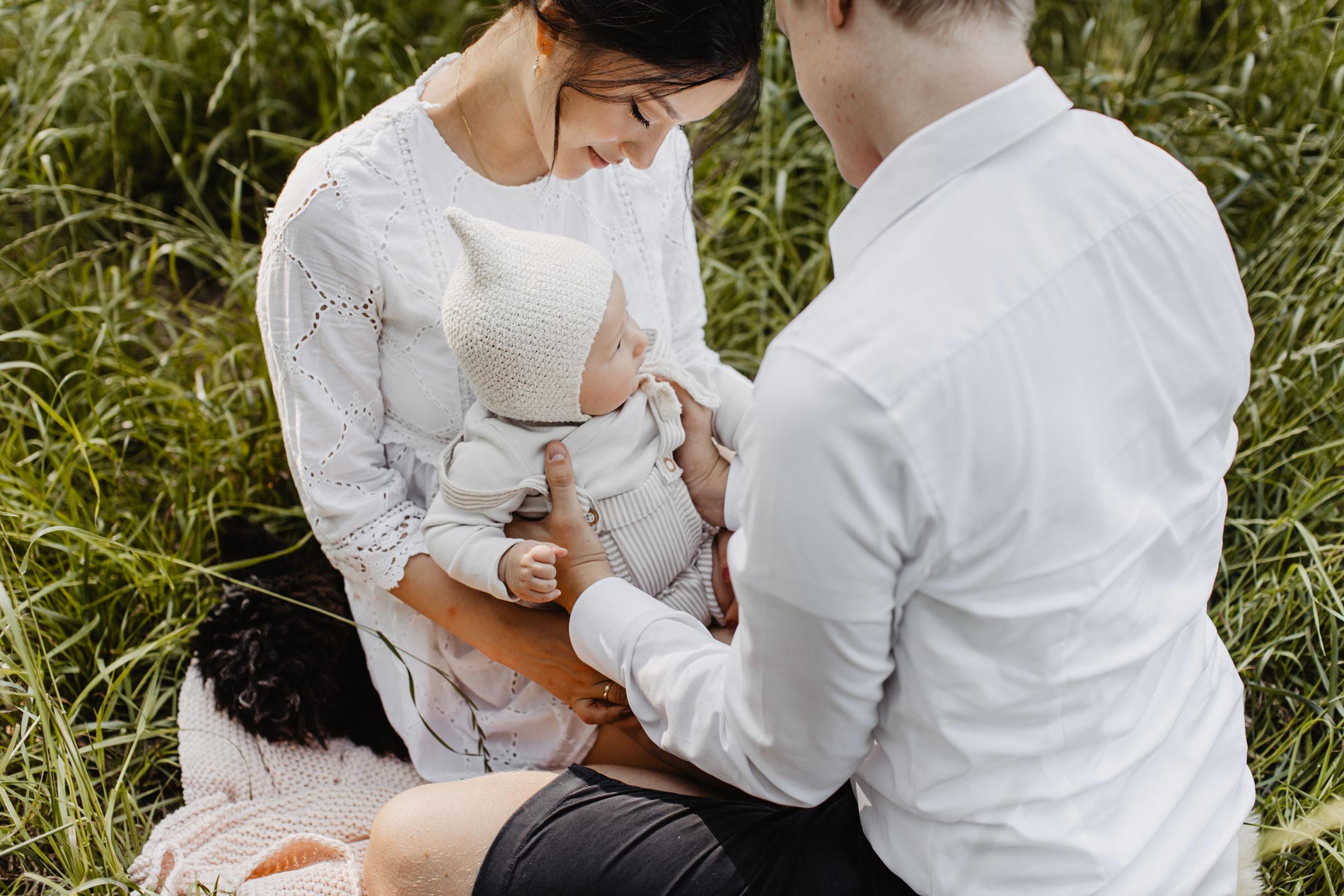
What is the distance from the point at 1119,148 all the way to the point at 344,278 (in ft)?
3.82

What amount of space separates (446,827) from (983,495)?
970mm

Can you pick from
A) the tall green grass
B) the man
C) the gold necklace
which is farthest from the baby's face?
the tall green grass

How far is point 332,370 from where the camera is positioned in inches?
69.4

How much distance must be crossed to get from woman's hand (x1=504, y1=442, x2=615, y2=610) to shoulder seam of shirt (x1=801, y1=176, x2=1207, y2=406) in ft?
2.62

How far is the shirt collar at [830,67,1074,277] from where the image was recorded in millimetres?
1040

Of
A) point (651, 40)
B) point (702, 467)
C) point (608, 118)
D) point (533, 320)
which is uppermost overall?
point (651, 40)

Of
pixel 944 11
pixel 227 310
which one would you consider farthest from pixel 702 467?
pixel 227 310

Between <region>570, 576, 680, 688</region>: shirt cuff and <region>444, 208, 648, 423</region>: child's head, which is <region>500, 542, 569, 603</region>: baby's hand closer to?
<region>570, 576, 680, 688</region>: shirt cuff

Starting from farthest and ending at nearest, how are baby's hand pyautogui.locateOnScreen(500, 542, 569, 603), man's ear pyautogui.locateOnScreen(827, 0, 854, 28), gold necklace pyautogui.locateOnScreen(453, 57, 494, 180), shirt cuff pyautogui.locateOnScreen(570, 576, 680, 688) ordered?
gold necklace pyautogui.locateOnScreen(453, 57, 494, 180) < baby's hand pyautogui.locateOnScreen(500, 542, 569, 603) < shirt cuff pyautogui.locateOnScreen(570, 576, 680, 688) < man's ear pyautogui.locateOnScreen(827, 0, 854, 28)

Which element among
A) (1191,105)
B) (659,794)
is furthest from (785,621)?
(1191,105)

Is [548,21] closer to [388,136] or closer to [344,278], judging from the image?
[388,136]

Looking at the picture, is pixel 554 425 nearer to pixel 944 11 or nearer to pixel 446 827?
pixel 446 827

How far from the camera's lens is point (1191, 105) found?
329cm

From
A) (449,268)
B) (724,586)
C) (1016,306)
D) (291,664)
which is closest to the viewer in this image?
(1016,306)
